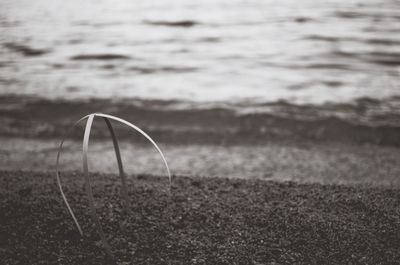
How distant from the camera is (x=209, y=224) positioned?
1271 mm

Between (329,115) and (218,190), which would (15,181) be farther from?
(329,115)

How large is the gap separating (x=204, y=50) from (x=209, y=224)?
3.75 metres

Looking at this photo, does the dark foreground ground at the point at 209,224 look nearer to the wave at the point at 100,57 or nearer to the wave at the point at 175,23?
the wave at the point at 100,57

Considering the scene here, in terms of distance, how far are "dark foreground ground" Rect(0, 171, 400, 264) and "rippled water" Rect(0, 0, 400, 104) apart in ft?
6.55

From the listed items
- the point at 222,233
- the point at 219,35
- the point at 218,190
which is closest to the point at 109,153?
the point at 218,190

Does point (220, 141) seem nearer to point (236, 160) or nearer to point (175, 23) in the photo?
point (236, 160)

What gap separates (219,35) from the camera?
525 centimetres

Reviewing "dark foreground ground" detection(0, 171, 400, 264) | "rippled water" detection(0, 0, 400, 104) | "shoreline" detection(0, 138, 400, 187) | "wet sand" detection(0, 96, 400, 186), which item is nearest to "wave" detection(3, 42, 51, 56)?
"rippled water" detection(0, 0, 400, 104)

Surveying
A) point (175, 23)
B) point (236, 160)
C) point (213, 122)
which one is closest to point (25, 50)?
point (175, 23)

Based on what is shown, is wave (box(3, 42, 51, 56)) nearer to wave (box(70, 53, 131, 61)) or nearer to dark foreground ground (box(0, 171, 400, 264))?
wave (box(70, 53, 131, 61))

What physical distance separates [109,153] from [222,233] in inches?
52.2

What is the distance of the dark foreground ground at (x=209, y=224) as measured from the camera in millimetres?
1128

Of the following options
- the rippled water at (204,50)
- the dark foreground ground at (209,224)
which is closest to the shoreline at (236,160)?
the dark foreground ground at (209,224)

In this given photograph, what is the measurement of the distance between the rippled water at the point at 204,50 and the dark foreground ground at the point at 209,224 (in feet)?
6.55
